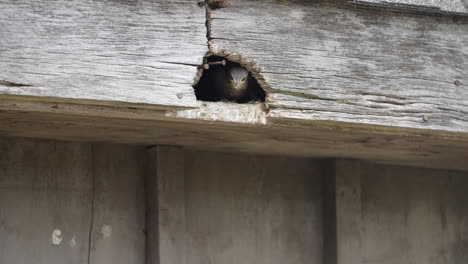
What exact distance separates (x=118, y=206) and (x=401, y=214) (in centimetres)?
121

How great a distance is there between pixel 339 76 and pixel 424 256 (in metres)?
1.24

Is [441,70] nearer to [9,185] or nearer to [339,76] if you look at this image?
[339,76]

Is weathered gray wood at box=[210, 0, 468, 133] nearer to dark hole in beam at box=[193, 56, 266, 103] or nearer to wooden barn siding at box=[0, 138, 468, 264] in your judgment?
dark hole in beam at box=[193, 56, 266, 103]

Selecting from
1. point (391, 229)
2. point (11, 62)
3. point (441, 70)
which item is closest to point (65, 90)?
point (11, 62)

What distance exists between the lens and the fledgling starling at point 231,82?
2.24 m

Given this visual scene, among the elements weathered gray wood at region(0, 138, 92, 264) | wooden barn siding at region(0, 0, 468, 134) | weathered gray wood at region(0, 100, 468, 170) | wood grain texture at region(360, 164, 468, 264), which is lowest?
wood grain texture at region(360, 164, 468, 264)

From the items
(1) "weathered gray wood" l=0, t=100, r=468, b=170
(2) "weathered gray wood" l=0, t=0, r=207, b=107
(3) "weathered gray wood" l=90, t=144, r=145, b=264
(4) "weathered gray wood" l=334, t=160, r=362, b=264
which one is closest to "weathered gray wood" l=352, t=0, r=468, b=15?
(1) "weathered gray wood" l=0, t=100, r=468, b=170

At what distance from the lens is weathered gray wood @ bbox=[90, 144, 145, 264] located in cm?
255

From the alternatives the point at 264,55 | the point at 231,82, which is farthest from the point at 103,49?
the point at 231,82

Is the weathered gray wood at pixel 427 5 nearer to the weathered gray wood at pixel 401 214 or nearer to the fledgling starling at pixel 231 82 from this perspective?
the fledgling starling at pixel 231 82

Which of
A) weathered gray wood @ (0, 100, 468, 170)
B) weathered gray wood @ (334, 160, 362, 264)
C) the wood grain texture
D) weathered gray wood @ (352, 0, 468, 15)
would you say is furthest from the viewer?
the wood grain texture

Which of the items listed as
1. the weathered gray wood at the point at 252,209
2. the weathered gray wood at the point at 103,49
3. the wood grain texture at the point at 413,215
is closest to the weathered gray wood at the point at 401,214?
the wood grain texture at the point at 413,215

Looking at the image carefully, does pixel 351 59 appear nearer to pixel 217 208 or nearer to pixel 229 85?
pixel 229 85

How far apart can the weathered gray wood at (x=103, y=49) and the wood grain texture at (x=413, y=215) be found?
4.33 ft
